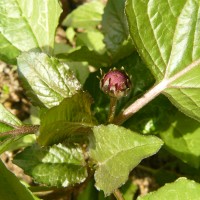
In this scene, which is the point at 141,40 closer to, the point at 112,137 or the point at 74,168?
the point at 112,137

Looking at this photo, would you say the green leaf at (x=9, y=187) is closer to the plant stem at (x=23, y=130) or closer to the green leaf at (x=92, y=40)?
the plant stem at (x=23, y=130)

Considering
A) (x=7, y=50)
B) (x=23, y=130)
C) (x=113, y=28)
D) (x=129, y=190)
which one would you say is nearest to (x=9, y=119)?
(x=23, y=130)

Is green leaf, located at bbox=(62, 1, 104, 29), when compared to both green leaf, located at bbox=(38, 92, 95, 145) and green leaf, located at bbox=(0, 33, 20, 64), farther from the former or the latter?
green leaf, located at bbox=(38, 92, 95, 145)

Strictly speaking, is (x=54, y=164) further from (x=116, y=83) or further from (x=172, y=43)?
(x=172, y=43)

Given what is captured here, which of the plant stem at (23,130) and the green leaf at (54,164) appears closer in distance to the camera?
the plant stem at (23,130)

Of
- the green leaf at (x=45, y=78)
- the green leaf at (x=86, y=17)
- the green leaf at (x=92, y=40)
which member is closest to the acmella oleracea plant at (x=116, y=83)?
the green leaf at (x=45, y=78)

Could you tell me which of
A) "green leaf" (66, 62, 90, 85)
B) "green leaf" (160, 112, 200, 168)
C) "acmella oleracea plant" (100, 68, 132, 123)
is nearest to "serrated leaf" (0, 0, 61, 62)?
"acmella oleracea plant" (100, 68, 132, 123)
